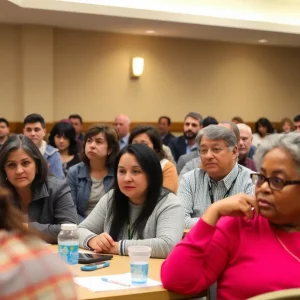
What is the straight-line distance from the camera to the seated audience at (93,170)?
17.7 feet

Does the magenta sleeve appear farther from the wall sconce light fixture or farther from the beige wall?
the wall sconce light fixture

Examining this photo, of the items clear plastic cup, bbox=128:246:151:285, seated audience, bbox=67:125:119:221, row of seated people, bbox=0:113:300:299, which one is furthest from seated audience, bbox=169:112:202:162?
clear plastic cup, bbox=128:246:151:285

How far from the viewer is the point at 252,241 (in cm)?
259

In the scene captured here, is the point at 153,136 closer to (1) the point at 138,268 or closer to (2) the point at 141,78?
(1) the point at 138,268

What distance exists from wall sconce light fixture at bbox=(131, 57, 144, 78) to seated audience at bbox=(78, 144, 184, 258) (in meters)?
7.88

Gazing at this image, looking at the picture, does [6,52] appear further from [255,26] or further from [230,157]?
[230,157]

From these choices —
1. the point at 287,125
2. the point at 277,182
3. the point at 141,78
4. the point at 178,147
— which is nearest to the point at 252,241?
the point at 277,182

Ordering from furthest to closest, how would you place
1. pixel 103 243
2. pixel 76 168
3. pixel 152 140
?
pixel 152 140, pixel 76 168, pixel 103 243

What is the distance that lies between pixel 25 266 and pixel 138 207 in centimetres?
225

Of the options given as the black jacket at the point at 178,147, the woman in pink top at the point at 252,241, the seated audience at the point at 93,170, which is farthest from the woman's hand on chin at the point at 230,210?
the black jacket at the point at 178,147

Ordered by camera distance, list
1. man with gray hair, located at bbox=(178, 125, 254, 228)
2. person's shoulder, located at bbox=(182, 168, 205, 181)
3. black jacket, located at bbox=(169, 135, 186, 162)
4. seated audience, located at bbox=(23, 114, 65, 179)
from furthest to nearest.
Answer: black jacket, located at bbox=(169, 135, 186, 162), seated audience, located at bbox=(23, 114, 65, 179), person's shoulder, located at bbox=(182, 168, 205, 181), man with gray hair, located at bbox=(178, 125, 254, 228)

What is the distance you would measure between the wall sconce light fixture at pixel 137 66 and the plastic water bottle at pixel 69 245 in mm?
8363

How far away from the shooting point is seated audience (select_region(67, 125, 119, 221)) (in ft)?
17.7

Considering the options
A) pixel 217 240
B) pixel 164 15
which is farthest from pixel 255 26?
pixel 217 240
